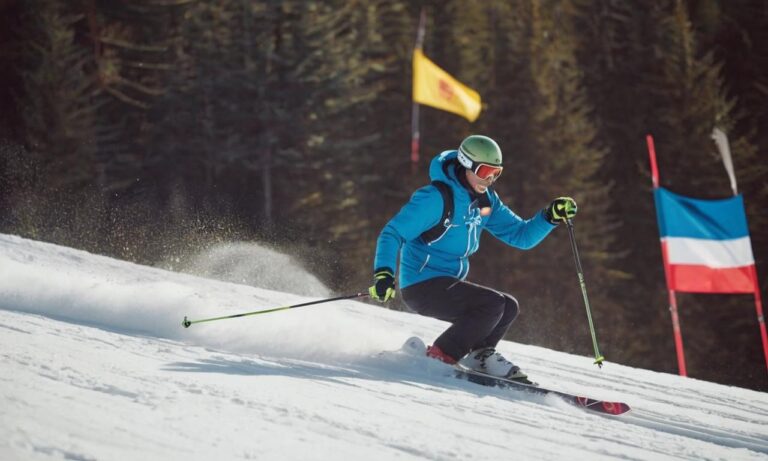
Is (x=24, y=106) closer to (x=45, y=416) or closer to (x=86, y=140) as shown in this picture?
(x=86, y=140)

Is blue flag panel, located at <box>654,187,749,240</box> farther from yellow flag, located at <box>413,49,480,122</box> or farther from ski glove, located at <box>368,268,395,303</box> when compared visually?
yellow flag, located at <box>413,49,480,122</box>

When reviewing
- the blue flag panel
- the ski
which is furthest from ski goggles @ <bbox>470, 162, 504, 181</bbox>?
the blue flag panel

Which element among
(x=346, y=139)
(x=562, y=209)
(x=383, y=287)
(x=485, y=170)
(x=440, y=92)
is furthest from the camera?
(x=346, y=139)

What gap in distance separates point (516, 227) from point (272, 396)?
2729mm

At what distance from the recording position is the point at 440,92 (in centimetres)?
2170

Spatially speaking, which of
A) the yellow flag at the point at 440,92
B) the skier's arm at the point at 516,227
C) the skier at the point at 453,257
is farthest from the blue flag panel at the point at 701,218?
the yellow flag at the point at 440,92

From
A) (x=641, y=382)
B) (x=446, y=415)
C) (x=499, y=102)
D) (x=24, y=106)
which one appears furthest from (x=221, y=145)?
(x=446, y=415)

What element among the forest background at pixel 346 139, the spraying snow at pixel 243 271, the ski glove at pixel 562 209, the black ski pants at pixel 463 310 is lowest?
the black ski pants at pixel 463 310

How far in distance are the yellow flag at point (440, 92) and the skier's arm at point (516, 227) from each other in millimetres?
15580

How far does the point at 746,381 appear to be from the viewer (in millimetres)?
25641

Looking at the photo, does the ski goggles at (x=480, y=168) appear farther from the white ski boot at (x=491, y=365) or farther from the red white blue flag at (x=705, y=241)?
the red white blue flag at (x=705, y=241)

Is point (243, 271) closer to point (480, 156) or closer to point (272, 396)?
point (480, 156)

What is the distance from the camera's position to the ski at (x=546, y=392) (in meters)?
4.48

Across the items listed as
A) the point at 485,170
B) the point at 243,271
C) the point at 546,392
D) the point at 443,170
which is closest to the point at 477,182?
the point at 485,170
